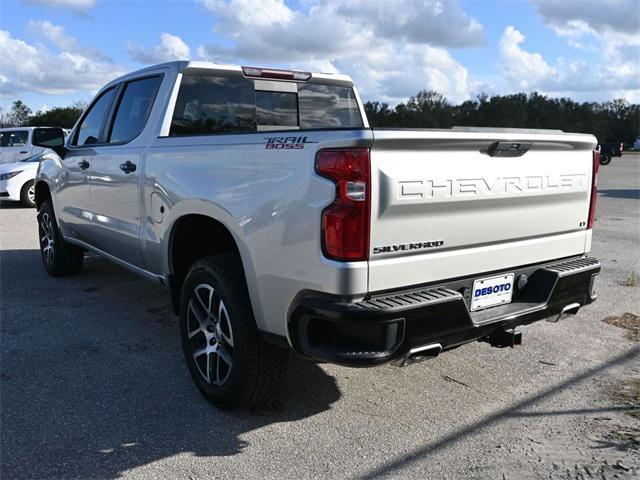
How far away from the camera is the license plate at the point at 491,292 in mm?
3188

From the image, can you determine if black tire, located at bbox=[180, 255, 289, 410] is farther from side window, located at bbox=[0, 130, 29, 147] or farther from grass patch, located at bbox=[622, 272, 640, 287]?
side window, located at bbox=[0, 130, 29, 147]

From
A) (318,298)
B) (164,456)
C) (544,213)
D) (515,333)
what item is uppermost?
(544,213)

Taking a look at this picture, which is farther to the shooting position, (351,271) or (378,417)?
(378,417)

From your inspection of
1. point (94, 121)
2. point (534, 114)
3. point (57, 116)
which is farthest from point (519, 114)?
point (94, 121)

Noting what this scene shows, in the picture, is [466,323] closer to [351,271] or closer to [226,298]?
[351,271]

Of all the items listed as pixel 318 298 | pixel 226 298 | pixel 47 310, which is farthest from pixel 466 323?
pixel 47 310

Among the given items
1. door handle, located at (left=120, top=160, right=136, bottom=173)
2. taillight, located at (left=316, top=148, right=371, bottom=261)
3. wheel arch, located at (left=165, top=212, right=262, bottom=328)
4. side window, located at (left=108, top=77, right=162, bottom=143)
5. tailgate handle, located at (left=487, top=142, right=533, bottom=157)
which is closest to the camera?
taillight, located at (left=316, top=148, right=371, bottom=261)

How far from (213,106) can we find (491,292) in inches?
97.8

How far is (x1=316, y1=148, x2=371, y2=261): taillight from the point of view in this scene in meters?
2.67

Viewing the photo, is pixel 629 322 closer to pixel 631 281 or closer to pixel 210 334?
pixel 631 281

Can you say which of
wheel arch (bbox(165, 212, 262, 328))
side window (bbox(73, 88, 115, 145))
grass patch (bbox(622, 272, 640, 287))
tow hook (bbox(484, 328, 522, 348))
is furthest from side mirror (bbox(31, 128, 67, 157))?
grass patch (bbox(622, 272, 640, 287))

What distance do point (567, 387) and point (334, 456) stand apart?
171 centimetres

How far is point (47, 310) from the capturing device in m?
5.45

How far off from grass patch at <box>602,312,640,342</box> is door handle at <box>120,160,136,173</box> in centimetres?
399
